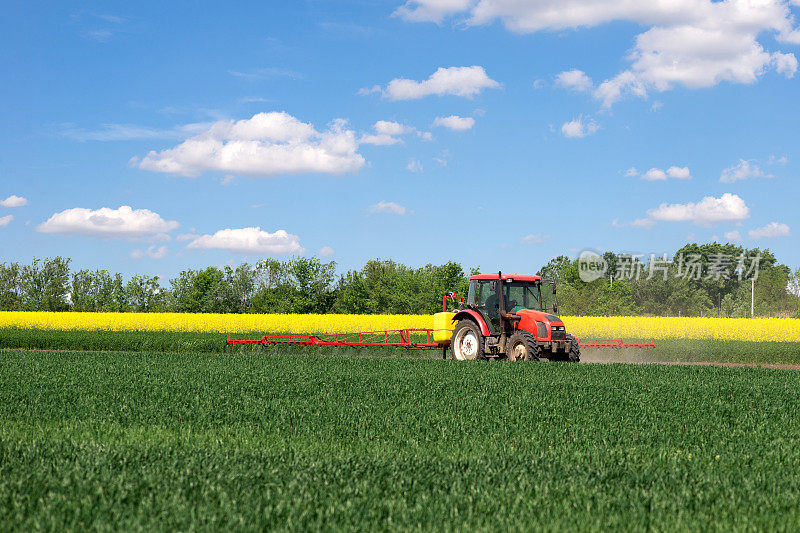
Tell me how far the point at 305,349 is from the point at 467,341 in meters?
8.04

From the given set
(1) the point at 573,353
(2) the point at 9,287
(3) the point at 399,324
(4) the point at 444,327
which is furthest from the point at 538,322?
(2) the point at 9,287

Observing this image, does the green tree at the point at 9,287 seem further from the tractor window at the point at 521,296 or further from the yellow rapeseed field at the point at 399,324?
the tractor window at the point at 521,296

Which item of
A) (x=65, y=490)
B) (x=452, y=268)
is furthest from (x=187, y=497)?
(x=452, y=268)

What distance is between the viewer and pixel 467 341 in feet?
66.3

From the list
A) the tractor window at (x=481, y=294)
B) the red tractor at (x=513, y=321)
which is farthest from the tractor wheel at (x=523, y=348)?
the tractor window at (x=481, y=294)

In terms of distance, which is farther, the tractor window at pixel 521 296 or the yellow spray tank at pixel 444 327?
the yellow spray tank at pixel 444 327

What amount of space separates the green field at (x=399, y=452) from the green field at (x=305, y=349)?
35.0ft

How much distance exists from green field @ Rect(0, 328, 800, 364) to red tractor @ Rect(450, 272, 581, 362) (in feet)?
17.1

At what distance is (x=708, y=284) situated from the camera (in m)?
114

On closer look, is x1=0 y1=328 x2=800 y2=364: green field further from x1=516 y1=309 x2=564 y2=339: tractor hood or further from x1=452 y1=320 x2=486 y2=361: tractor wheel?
x1=516 y1=309 x2=564 y2=339: tractor hood

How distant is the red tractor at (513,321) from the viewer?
61.2 ft

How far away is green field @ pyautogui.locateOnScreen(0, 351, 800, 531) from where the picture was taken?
A: 587cm

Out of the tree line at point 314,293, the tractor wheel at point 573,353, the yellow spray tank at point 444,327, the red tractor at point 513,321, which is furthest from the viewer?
the tree line at point 314,293

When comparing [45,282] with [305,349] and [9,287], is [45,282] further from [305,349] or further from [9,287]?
[305,349]
